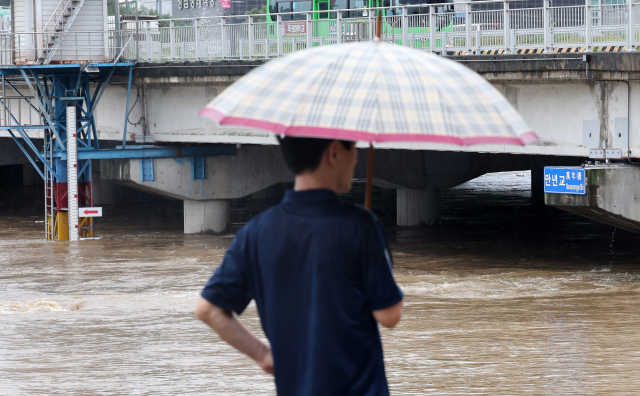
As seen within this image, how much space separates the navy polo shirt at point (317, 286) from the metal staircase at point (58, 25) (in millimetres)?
20990

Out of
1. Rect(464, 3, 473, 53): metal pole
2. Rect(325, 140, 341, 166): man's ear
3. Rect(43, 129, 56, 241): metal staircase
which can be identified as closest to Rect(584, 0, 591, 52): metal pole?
Rect(464, 3, 473, 53): metal pole

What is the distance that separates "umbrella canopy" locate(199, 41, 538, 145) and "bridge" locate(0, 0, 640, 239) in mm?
12022

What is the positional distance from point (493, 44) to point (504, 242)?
6674mm

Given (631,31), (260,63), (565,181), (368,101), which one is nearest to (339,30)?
(260,63)

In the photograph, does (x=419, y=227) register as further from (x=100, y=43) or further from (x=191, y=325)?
(x=191, y=325)

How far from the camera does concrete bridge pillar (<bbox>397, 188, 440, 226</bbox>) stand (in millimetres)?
25578

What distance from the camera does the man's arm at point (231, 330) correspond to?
298 cm

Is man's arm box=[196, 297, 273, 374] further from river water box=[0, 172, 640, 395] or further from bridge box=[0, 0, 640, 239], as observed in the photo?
bridge box=[0, 0, 640, 239]

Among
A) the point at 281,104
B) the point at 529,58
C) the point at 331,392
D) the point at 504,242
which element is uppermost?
the point at 529,58

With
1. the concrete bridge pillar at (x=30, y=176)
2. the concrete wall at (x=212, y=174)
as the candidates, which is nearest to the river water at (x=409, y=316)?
the concrete wall at (x=212, y=174)

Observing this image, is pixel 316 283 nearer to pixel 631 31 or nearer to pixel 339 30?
pixel 631 31

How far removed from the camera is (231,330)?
118 inches

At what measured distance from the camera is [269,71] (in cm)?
306

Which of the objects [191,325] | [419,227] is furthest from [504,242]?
[191,325]
